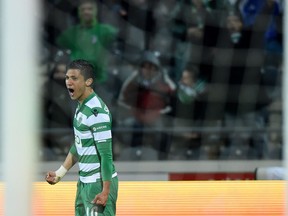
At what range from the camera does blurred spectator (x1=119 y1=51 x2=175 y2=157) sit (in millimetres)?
5098

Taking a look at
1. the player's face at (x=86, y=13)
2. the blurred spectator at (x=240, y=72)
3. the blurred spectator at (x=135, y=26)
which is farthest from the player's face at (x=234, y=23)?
the player's face at (x=86, y=13)

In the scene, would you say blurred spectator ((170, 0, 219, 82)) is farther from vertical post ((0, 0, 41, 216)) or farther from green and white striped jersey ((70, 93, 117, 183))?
vertical post ((0, 0, 41, 216))

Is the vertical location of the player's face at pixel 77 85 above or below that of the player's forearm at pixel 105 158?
above

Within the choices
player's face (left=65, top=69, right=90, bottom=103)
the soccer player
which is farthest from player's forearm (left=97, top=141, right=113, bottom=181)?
player's face (left=65, top=69, right=90, bottom=103)

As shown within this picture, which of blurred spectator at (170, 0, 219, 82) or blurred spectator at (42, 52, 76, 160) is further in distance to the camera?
blurred spectator at (170, 0, 219, 82)

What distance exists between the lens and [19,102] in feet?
5.15

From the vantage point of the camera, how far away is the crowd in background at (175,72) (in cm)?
500

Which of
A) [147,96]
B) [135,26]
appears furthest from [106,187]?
[135,26]

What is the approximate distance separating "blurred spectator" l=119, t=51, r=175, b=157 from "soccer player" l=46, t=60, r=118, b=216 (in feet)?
7.56

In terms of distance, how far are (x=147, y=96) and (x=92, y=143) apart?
2.41 meters

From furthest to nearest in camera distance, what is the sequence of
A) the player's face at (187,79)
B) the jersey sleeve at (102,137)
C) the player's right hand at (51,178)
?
the player's face at (187,79)
the player's right hand at (51,178)
the jersey sleeve at (102,137)

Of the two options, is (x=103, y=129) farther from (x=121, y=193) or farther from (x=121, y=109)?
(x=121, y=109)

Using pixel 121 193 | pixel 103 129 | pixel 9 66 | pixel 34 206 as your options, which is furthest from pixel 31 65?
pixel 121 193

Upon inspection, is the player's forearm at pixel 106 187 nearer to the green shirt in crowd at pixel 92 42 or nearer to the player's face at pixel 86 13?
the green shirt in crowd at pixel 92 42
